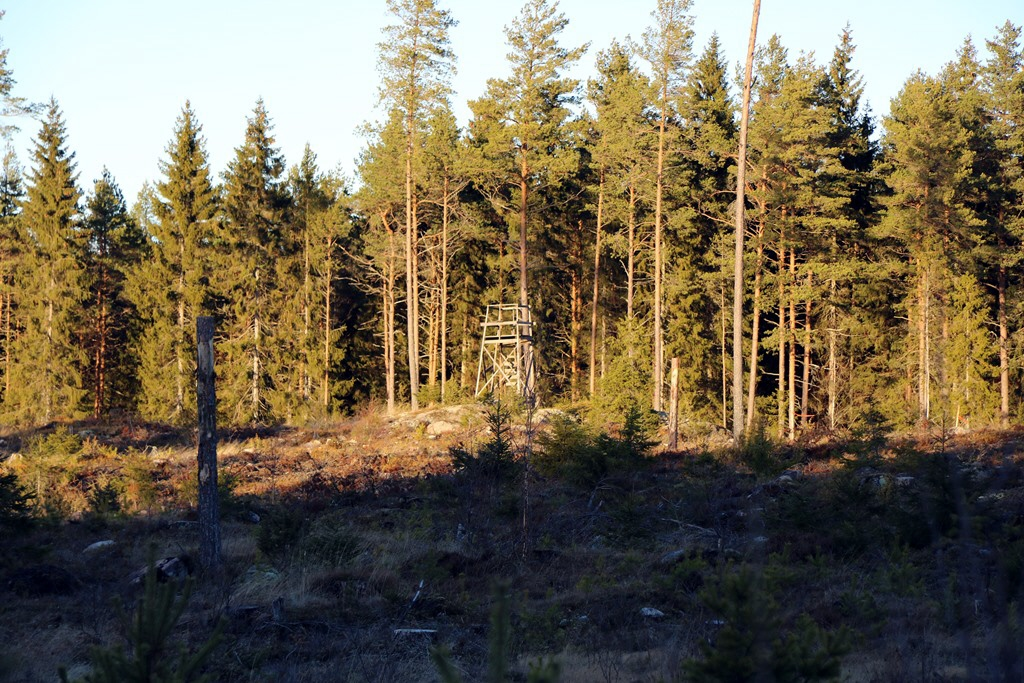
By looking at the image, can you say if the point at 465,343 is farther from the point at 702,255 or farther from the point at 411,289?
the point at 702,255

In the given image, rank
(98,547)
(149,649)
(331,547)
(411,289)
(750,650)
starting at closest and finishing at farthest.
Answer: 1. (149,649)
2. (750,650)
3. (331,547)
4. (98,547)
5. (411,289)

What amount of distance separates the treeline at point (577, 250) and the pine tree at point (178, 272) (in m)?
0.12

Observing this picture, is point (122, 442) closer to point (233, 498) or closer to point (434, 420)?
point (434, 420)

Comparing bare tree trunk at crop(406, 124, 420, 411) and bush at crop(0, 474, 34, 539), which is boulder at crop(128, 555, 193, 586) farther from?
bare tree trunk at crop(406, 124, 420, 411)

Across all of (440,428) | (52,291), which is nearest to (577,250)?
(440,428)

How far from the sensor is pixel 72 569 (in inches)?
427

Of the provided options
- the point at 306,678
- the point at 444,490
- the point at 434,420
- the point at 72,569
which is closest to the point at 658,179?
the point at 434,420

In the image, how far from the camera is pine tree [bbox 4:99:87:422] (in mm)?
38812

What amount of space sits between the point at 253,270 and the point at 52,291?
27.6 ft

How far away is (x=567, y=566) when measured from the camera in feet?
35.7

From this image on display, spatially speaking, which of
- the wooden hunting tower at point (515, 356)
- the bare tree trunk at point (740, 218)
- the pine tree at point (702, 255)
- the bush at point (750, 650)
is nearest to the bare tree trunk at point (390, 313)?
the wooden hunting tower at point (515, 356)

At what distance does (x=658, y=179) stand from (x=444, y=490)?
1947 centimetres

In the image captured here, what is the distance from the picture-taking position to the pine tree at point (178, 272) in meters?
39.1

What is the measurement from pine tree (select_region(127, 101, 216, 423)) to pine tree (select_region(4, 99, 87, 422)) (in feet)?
10.00
